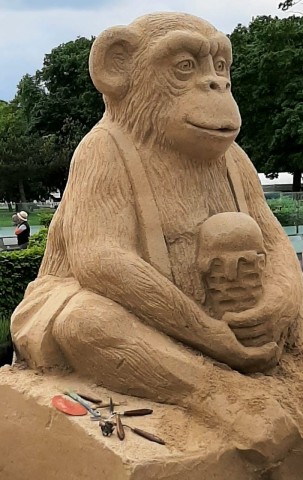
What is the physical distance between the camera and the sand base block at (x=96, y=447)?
2.61 meters

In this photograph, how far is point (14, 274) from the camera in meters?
7.26

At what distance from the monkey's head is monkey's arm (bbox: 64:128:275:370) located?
0.75 feet

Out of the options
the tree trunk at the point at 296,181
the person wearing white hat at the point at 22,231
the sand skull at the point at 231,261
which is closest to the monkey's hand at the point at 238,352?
the sand skull at the point at 231,261

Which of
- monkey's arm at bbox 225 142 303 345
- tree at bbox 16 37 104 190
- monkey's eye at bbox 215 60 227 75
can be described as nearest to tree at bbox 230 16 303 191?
tree at bbox 16 37 104 190

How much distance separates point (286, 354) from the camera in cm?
326

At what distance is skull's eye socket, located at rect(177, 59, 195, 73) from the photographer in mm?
3137

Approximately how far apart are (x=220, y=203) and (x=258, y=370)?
772mm

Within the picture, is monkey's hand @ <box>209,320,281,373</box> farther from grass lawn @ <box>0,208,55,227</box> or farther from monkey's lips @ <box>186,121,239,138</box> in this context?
grass lawn @ <box>0,208,55,227</box>

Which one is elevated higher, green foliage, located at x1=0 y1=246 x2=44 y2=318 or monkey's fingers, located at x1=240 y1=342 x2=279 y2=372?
monkey's fingers, located at x1=240 y1=342 x2=279 y2=372

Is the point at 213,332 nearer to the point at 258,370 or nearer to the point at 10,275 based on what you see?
the point at 258,370

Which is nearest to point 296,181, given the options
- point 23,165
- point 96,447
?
point 23,165

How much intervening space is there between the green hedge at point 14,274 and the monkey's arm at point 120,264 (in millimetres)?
4127

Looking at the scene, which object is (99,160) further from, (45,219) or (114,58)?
(45,219)

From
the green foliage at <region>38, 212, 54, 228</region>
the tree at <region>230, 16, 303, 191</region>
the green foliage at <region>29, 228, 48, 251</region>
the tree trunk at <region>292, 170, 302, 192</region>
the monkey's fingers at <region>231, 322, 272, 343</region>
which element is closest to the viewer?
the monkey's fingers at <region>231, 322, 272, 343</region>
